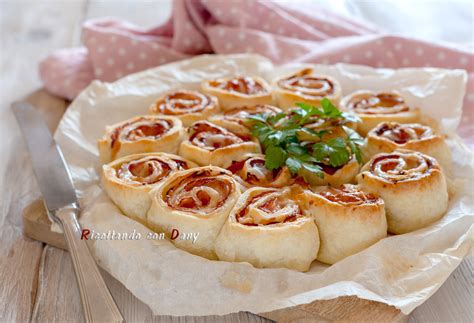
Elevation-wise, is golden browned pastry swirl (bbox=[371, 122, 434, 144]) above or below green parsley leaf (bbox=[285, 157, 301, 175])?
above

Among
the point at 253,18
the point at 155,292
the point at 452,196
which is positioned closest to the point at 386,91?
the point at 452,196

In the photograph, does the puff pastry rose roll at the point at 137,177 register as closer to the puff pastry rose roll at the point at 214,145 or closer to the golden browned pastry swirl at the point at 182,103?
the puff pastry rose roll at the point at 214,145

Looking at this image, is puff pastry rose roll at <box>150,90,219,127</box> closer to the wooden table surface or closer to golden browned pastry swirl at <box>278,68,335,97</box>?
golden browned pastry swirl at <box>278,68,335,97</box>

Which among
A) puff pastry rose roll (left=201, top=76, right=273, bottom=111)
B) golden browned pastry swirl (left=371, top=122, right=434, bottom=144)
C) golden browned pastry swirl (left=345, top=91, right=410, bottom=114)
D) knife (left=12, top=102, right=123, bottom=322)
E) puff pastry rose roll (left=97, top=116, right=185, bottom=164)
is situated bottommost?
knife (left=12, top=102, right=123, bottom=322)

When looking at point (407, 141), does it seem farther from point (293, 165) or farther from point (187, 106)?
point (187, 106)

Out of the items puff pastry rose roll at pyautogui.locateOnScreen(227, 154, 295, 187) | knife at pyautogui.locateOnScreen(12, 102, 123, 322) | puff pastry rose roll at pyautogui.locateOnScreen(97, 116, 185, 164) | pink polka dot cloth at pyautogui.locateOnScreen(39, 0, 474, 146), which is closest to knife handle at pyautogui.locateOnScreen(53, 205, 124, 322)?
knife at pyautogui.locateOnScreen(12, 102, 123, 322)

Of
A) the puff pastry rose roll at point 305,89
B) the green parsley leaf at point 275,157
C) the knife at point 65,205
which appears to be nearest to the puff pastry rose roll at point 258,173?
the green parsley leaf at point 275,157

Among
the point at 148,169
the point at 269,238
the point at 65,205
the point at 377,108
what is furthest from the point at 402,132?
the point at 65,205
